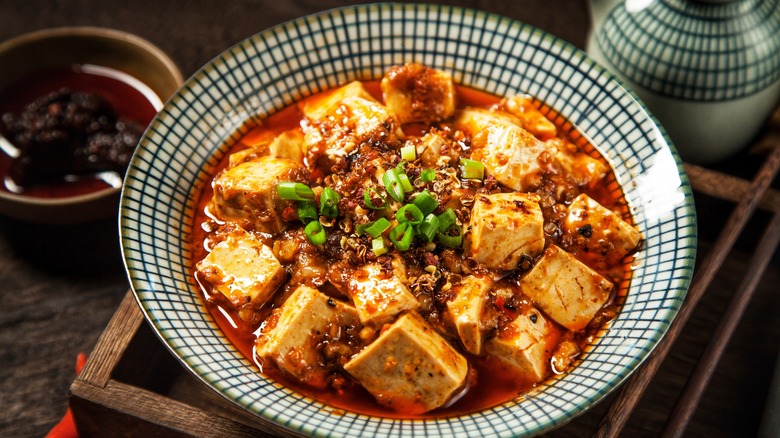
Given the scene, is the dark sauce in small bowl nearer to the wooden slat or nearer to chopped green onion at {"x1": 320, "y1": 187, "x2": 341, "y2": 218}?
chopped green onion at {"x1": 320, "y1": 187, "x2": 341, "y2": 218}

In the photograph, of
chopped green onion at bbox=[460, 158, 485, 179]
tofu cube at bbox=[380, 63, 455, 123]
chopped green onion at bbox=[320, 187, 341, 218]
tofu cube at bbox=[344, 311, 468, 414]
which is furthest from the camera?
tofu cube at bbox=[380, 63, 455, 123]

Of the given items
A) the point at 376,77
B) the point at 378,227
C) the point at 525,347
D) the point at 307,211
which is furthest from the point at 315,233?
Result: the point at 376,77

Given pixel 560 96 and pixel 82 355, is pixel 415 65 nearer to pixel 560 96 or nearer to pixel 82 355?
pixel 560 96

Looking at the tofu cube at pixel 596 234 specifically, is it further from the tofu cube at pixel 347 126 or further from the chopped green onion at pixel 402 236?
the tofu cube at pixel 347 126

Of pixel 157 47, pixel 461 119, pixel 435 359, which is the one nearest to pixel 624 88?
pixel 461 119

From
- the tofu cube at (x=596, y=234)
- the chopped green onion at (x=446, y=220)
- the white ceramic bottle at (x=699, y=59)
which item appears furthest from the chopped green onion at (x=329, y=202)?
the white ceramic bottle at (x=699, y=59)

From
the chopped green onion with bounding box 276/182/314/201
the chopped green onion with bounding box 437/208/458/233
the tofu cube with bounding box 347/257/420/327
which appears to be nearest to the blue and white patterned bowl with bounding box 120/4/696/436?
the tofu cube with bounding box 347/257/420/327

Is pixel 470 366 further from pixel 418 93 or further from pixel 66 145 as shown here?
pixel 66 145
